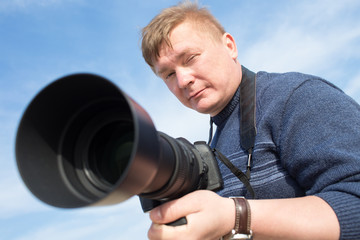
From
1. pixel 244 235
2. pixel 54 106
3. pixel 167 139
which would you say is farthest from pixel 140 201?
pixel 54 106

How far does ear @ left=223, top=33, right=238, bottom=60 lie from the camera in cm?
198

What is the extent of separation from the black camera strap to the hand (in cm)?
35

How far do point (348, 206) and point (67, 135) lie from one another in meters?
1.06

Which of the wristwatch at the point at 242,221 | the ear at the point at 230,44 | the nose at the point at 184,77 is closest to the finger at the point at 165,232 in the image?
the wristwatch at the point at 242,221

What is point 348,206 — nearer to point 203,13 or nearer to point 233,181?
point 233,181

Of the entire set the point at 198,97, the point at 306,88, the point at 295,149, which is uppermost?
the point at 198,97

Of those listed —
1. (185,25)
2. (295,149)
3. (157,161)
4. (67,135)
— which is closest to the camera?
(157,161)

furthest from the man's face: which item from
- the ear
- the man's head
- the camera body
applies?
the camera body

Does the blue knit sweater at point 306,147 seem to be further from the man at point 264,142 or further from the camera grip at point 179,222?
the camera grip at point 179,222

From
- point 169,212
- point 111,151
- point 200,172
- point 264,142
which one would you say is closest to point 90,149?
point 111,151

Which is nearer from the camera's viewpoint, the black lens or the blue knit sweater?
the black lens

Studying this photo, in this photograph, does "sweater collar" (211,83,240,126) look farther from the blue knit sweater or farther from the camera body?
the camera body

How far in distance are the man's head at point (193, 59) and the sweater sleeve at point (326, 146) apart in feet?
1.55

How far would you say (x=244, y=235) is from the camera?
3.82 ft
